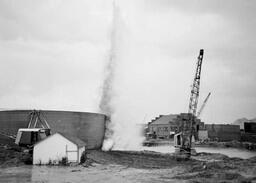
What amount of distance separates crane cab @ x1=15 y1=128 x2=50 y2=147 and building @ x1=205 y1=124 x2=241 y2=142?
71.0 m

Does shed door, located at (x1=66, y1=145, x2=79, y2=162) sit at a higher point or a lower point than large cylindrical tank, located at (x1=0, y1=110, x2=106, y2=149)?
lower

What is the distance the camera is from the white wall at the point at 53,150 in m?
31.0

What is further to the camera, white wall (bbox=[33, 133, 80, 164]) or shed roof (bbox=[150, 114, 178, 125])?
shed roof (bbox=[150, 114, 178, 125])

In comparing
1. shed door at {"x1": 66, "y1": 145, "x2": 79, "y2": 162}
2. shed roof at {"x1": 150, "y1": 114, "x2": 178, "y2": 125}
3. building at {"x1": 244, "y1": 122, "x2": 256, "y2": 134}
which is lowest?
shed door at {"x1": 66, "y1": 145, "x2": 79, "y2": 162}

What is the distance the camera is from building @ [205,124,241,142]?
96875 millimetres

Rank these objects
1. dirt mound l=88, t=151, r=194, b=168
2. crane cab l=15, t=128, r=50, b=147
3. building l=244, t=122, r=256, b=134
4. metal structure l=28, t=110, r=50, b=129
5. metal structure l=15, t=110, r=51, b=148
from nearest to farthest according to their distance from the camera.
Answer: dirt mound l=88, t=151, r=194, b=168, crane cab l=15, t=128, r=50, b=147, metal structure l=15, t=110, r=51, b=148, metal structure l=28, t=110, r=50, b=129, building l=244, t=122, r=256, b=134

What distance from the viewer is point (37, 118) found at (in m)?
43.1

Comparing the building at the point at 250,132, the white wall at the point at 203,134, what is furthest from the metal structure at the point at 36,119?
the building at the point at 250,132

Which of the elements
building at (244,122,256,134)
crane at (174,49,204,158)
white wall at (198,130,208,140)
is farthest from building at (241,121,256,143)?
crane at (174,49,204,158)

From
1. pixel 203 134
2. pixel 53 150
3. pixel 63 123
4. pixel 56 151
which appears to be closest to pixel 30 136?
pixel 63 123

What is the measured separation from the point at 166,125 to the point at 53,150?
73869 mm

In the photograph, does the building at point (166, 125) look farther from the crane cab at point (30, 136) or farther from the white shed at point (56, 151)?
the white shed at point (56, 151)

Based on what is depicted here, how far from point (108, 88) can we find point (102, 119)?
10804 mm

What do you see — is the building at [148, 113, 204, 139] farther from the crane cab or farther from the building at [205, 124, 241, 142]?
the crane cab
